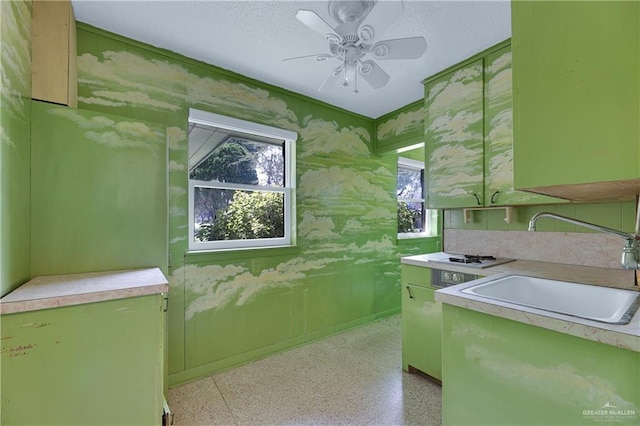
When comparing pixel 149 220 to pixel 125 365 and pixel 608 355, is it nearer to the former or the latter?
pixel 125 365

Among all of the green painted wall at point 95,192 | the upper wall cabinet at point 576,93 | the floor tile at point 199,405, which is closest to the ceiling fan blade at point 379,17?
the upper wall cabinet at point 576,93

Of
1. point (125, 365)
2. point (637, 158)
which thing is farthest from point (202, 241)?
point (637, 158)

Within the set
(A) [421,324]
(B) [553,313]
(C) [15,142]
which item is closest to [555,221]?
(A) [421,324]

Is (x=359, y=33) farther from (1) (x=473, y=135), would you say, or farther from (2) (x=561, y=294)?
(2) (x=561, y=294)

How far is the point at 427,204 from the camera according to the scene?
2.53m

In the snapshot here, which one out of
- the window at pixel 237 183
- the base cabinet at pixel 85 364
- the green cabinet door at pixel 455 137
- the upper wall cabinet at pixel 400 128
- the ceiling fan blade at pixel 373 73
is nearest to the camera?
the base cabinet at pixel 85 364

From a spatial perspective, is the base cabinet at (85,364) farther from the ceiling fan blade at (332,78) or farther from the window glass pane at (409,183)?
the window glass pane at (409,183)

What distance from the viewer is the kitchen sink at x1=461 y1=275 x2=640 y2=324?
1.23 metres

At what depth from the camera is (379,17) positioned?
52.0 inches

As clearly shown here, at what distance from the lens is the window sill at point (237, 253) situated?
2199 millimetres

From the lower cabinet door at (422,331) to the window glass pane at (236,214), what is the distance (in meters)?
1.40

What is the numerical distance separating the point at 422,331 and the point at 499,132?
166 cm

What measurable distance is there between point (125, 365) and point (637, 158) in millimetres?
2052

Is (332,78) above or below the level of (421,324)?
above
